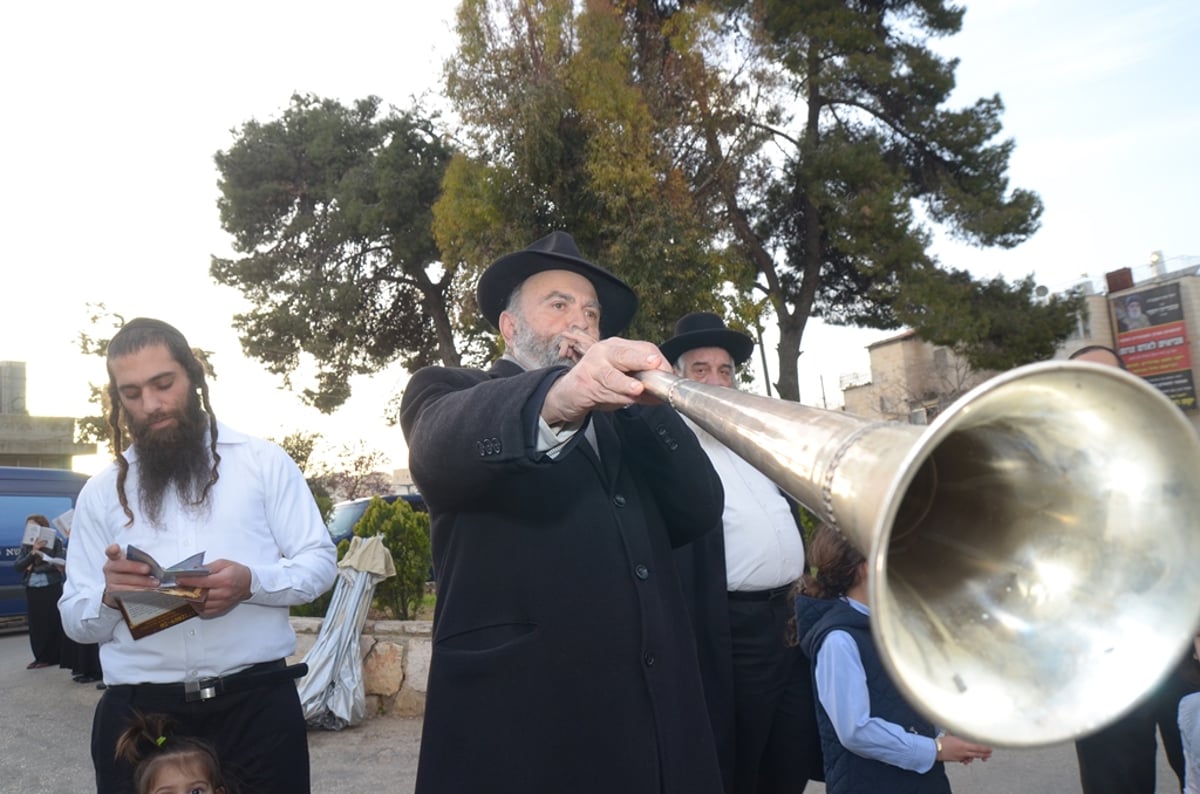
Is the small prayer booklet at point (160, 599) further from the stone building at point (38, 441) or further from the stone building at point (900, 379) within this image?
the stone building at point (900, 379)

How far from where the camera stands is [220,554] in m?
2.54

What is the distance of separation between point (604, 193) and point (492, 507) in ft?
43.2

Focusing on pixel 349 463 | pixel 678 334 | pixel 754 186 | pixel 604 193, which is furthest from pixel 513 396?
pixel 349 463

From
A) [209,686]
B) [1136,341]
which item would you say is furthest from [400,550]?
[1136,341]

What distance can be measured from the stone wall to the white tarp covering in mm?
129

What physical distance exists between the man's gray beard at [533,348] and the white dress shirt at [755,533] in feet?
3.21

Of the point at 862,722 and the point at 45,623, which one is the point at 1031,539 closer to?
the point at 862,722

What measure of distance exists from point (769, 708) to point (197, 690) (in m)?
1.83

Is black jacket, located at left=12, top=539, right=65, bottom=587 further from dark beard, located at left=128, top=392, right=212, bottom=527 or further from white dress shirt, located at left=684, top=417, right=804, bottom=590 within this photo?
white dress shirt, located at left=684, top=417, right=804, bottom=590

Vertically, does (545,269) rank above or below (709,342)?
above

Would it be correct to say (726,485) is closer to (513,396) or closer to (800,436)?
(513,396)

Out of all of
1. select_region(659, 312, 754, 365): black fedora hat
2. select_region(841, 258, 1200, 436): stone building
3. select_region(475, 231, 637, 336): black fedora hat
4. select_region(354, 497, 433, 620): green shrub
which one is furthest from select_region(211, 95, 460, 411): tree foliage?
select_region(841, 258, 1200, 436): stone building

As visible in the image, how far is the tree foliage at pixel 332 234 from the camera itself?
68.6 ft

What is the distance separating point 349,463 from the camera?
76.6 feet
